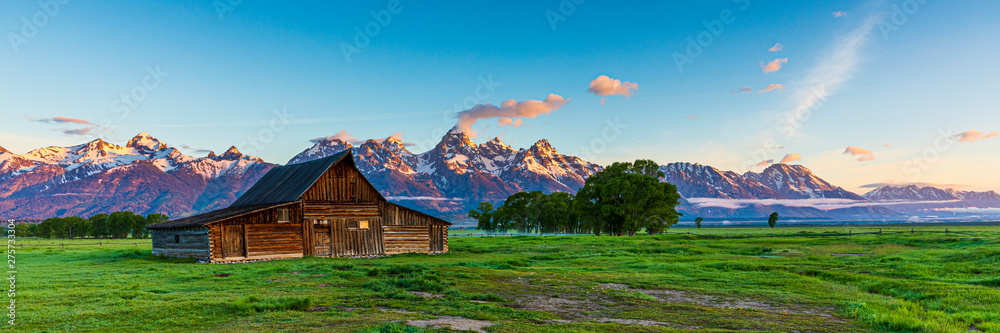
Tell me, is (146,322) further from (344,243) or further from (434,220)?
(434,220)

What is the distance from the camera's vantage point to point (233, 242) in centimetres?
3725

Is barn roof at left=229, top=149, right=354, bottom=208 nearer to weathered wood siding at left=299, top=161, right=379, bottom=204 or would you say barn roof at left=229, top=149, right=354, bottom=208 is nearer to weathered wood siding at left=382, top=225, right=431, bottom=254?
weathered wood siding at left=299, top=161, right=379, bottom=204

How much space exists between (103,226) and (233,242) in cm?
10728

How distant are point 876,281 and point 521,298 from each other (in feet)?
50.4

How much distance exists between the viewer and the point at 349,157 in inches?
1724

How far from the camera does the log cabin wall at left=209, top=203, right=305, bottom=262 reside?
36625 mm

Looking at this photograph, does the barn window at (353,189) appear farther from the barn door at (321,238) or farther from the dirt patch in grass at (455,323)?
the dirt patch in grass at (455,323)

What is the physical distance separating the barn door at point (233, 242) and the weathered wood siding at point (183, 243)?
1.06 m

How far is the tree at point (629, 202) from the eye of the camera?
85.7m

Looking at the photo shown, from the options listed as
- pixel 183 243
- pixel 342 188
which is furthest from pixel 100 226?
pixel 342 188

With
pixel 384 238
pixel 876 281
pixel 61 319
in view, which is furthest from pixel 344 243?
pixel 876 281

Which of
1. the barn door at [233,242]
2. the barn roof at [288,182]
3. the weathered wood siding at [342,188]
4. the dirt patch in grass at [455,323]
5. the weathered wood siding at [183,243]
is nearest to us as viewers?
the dirt patch in grass at [455,323]

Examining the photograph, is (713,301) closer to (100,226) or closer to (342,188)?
(342,188)

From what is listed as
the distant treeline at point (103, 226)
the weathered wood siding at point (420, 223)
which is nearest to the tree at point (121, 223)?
the distant treeline at point (103, 226)
